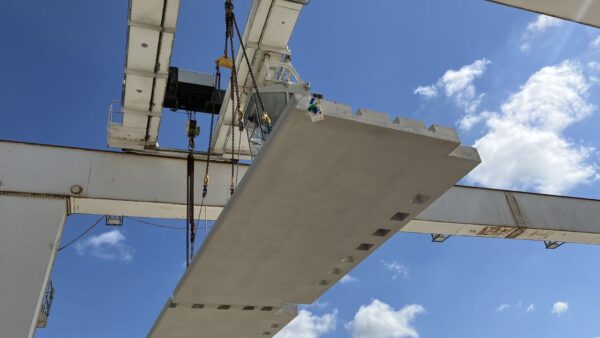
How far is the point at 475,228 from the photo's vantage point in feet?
34.8

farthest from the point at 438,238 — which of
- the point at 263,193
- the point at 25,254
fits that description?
the point at 25,254

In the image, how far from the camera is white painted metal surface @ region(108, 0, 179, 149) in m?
7.43

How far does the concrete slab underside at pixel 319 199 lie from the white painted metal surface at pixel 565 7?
3330 mm

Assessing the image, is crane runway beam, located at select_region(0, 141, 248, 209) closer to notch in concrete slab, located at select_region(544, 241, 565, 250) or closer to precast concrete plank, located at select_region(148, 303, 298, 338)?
precast concrete plank, located at select_region(148, 303, 298, 338)

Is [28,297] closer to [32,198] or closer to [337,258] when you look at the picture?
[32,198]

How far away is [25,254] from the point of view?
24.8 ft

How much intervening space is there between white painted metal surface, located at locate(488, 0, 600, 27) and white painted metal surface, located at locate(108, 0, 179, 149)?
484 centimetres

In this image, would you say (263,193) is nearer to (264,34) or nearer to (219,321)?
(219,321)

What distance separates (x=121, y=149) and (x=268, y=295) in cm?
484

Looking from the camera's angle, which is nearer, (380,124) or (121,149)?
(380,124)

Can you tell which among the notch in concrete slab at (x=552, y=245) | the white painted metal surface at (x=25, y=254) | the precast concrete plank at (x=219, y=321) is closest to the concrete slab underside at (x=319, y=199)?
the precast concrete plank at (x=219, y=321)

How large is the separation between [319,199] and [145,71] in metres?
5.01

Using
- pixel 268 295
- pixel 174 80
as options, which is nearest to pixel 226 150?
pixel 174 80

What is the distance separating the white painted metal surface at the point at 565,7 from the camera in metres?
6.44
